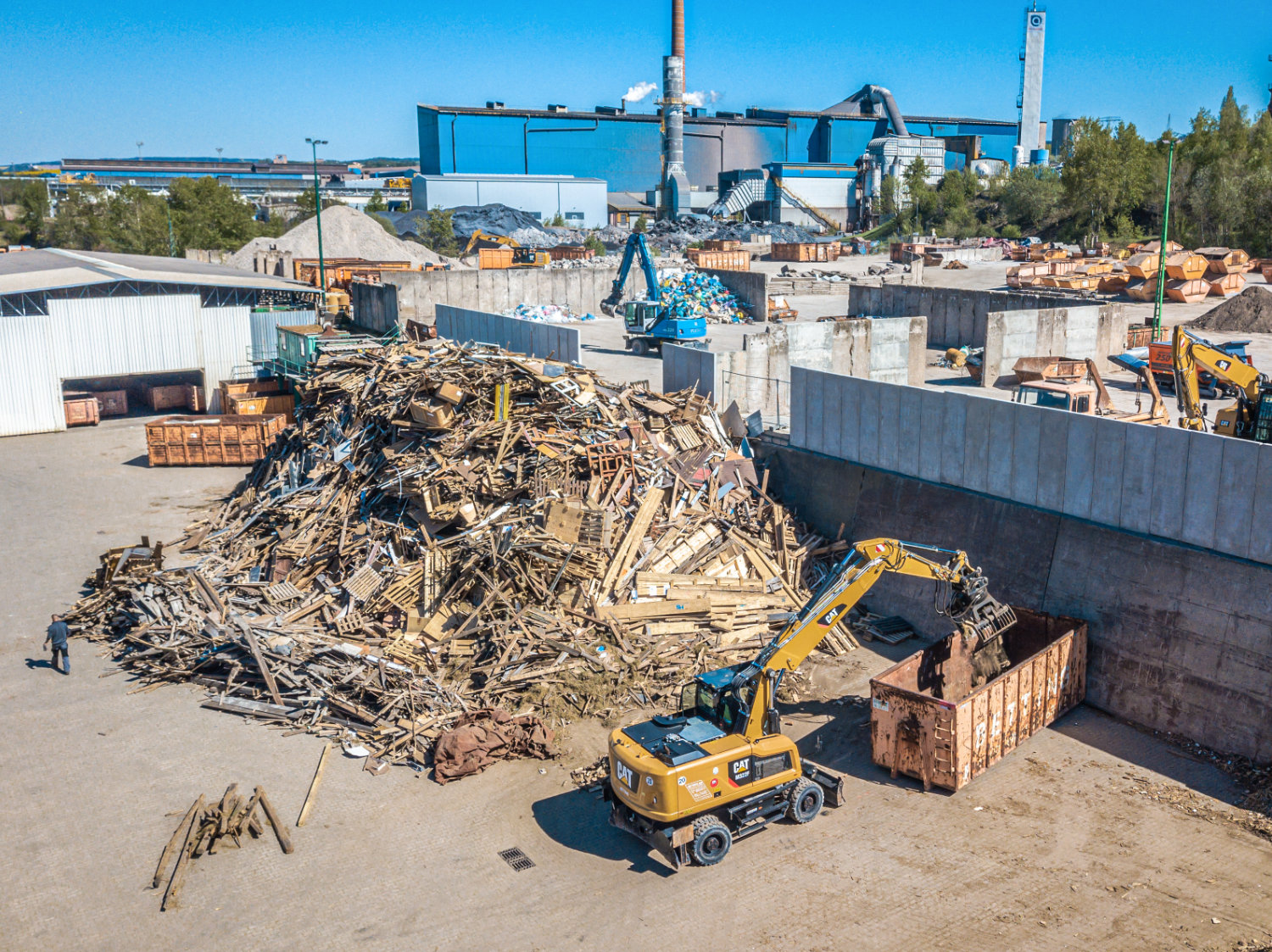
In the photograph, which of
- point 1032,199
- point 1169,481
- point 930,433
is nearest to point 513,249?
point 1032,199

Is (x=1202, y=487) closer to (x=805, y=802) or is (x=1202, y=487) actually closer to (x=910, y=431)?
(x=910, y=431)

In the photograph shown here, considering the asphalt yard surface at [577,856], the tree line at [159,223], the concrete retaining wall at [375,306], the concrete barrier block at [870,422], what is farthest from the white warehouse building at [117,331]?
the tree line at [159,223]

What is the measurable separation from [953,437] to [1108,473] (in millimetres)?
3025

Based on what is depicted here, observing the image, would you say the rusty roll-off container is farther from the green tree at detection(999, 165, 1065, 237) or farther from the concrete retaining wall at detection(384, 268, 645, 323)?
the green tree at detection(999, 165, 1065, 237)

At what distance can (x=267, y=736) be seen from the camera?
48.8ft

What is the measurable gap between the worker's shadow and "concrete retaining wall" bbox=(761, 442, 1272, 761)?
26.5ft

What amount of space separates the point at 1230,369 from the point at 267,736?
17.7 meters

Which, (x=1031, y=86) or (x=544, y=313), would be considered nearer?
(x=544, y=313)

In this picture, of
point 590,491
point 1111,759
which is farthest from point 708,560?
point 1111,759

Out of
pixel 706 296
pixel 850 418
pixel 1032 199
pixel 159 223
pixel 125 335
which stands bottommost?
pixel 850 418

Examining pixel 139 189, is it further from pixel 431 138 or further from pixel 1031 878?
pixel 1031 878

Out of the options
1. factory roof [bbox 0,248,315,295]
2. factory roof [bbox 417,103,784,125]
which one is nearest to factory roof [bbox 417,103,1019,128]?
factory roof [bbox 417,103,784,125]

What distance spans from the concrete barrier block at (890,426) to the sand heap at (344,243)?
53.5 m

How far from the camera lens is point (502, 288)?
46.0 m
